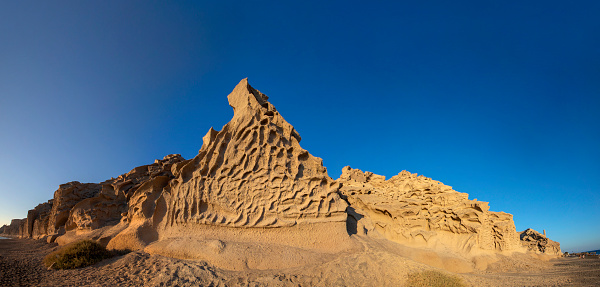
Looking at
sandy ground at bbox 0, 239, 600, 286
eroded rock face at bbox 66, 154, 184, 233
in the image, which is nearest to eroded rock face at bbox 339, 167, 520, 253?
sandy ground at bbox 0, 239, 600, 286

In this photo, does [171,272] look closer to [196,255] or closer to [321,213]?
[196,255]

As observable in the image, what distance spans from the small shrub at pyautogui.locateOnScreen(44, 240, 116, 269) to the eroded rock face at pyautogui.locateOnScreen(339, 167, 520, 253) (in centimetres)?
1007

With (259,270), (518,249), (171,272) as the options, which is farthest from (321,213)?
(518,249)

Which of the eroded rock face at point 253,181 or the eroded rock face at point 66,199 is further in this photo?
the eroded rock face at point 66,199

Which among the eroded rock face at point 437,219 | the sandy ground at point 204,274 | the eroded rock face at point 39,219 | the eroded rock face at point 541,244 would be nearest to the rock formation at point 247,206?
the sandy ground at point 204,274

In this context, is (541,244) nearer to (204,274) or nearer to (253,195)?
(253,195)

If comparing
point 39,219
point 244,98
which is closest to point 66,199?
point 39,219

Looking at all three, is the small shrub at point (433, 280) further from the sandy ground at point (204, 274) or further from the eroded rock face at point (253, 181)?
the eroded rock face at point (253, 181)

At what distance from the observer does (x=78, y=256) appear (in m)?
7.75

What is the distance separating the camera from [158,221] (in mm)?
9156

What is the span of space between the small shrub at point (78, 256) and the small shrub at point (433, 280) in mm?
8395

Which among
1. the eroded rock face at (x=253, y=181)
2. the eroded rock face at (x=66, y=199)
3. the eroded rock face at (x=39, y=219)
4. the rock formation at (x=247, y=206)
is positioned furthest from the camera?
the eroded rock face at (x=39, y=219)

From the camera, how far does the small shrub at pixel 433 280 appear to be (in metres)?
6.80

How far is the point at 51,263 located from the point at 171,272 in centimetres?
372
